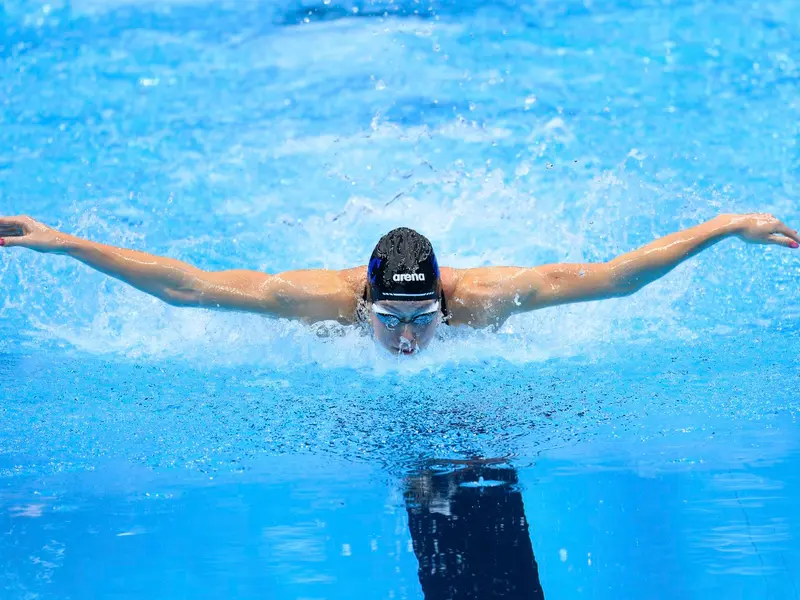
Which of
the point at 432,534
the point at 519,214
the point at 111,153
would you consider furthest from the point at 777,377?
the point at 111,153

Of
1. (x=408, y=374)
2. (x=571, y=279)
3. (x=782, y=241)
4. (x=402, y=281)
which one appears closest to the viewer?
(x=402, y=281)

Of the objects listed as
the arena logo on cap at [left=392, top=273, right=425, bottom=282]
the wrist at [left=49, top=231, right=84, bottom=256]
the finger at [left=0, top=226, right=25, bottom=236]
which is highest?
the finger at [left=0, top=226, right=25, bottom=236]

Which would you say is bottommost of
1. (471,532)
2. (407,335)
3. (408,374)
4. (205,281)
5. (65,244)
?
(471,532)

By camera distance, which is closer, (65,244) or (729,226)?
(65,244)

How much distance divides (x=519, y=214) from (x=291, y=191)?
6.03 feet

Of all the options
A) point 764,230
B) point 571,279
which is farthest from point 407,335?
point 764,230

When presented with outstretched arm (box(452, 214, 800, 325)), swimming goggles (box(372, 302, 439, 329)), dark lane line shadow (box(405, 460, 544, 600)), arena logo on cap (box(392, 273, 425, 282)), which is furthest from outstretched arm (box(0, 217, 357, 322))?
dark lane line shadow (box(405, 460, 544, 600))

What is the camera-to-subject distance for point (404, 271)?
4.14m

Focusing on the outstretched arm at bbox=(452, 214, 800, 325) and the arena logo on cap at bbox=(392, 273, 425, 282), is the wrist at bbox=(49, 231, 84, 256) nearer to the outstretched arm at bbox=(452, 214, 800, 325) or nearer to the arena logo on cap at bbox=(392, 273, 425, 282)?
the arena logo on cap at bbox=(392, 273, 425, 282)

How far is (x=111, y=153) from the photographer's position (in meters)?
8.20

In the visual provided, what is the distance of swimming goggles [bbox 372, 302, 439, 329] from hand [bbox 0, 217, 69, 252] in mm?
1388

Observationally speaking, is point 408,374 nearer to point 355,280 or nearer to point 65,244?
point 355,280

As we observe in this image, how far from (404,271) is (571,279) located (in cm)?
86

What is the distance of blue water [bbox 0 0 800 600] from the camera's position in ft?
14.4
